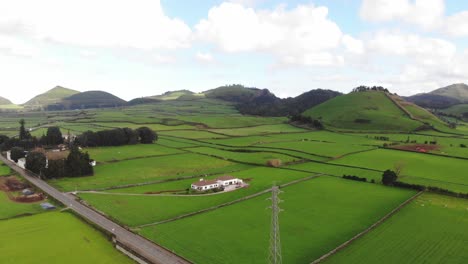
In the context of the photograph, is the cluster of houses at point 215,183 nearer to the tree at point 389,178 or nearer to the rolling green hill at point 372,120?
the tree at point 389,178

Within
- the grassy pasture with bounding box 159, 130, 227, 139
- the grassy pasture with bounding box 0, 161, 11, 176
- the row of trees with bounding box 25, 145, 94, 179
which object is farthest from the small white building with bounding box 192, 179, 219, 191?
the grassy pasture with bounding box 159, 130, 227, 139

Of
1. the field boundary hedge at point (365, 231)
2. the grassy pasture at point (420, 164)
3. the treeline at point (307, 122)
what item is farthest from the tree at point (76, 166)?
the treeline at point (307, 122)

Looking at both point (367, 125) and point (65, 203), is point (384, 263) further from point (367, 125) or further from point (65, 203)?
point (367, 125)

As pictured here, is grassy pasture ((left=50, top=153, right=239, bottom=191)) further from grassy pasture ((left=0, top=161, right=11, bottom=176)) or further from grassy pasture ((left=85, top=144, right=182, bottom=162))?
grassy pasture ((left=0, top=161, right=11, bottom=176))

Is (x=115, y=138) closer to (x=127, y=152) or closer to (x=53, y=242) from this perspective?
(x=127, y=152)

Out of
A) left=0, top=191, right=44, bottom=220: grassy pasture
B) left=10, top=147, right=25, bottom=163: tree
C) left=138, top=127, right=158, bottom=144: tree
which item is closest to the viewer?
left=0, top=191, right=44, bottom=220: grassy pasture

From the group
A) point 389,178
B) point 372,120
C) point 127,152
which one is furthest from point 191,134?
point 389,178

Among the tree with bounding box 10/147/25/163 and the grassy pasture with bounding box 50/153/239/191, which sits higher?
the tree with bounding box 10/147/25/163
